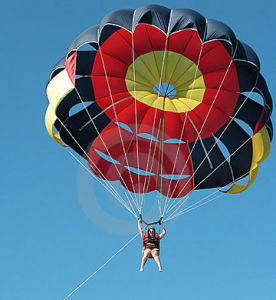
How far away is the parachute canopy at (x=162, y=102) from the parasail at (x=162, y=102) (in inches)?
0.9

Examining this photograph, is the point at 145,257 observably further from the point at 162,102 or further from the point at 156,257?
the point at 162,102

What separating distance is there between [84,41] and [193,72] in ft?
7.99

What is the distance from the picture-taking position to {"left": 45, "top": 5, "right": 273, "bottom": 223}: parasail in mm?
13578

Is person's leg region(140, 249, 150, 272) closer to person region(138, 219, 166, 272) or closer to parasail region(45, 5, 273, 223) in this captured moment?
person region(138, 219, 166, 272)

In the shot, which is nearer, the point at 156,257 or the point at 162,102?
the point at 156,257

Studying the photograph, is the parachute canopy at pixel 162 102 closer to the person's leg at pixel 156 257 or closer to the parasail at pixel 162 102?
the parasail at pixel 162 102

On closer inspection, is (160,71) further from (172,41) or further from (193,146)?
(193,146)

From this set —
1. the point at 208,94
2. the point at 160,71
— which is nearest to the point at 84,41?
the point at 160,71

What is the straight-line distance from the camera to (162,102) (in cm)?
1505

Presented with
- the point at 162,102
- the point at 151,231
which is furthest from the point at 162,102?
the point at 151,231

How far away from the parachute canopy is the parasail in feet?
0.07

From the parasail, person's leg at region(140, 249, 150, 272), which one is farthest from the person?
the parasail

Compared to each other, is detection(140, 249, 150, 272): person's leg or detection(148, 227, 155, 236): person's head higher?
detection(148, 227, 155, 236): person's head

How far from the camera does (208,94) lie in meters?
14.6
